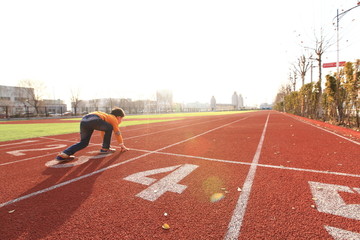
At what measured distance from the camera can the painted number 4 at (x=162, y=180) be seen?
296 cm

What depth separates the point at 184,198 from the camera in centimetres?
279

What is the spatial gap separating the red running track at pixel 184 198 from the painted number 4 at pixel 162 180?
19mm

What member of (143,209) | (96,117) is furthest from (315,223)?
(96,117)

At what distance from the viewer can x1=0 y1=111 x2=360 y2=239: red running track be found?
2055mm

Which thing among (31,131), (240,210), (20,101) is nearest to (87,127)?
(240,210)

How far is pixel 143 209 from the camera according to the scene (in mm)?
2506

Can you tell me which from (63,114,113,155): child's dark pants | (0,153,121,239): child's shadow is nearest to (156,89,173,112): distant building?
(63,114,113,155): child's dark pants

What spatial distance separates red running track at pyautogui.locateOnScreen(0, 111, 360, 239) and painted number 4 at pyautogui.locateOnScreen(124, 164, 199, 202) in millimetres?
19

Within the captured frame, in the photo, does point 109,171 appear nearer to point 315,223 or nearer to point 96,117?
point 96,117

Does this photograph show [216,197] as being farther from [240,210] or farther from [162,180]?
[162,180]

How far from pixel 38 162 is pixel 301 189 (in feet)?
21.2

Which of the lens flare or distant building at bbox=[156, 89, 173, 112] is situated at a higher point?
distant building at bbox=[156, 89, 173, 112]

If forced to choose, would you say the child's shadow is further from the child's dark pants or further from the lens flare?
the lens flare

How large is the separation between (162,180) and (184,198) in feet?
2.71
